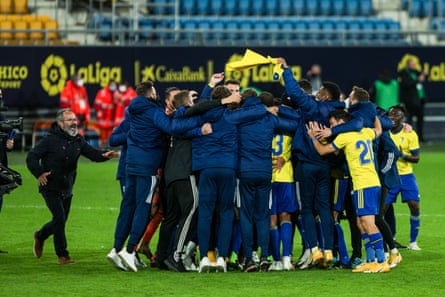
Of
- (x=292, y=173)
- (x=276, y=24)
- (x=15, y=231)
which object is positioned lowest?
(x=15, y=231)

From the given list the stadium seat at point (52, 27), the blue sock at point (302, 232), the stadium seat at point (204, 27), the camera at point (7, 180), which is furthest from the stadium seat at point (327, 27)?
the camera at point (7, 180)

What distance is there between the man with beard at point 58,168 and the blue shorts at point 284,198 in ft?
6.42

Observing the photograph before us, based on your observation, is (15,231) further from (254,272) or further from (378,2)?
(378,2)

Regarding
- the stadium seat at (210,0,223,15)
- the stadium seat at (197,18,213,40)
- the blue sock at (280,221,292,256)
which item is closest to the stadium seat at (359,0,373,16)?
the stadium seat at (210,0,223,15)

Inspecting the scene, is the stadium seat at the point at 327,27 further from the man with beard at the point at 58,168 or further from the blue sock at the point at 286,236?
the blue sock at the point at 286,236

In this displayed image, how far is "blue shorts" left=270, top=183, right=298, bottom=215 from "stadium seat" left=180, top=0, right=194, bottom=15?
17919 mm

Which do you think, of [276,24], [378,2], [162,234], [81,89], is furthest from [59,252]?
[378,2]

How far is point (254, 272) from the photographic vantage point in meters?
11.9

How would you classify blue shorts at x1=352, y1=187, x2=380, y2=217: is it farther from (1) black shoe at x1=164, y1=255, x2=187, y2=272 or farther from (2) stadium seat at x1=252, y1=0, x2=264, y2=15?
(2) stadium seat at x1=252, y1=0, x2=264, y2=15

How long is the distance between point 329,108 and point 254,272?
6.36 ft

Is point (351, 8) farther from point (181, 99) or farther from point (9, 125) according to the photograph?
point (9, 125)

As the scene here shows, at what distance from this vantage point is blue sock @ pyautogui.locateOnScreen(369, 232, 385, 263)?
11.8m

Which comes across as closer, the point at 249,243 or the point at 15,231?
the point at 249,243

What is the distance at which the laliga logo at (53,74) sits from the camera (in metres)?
26.7
